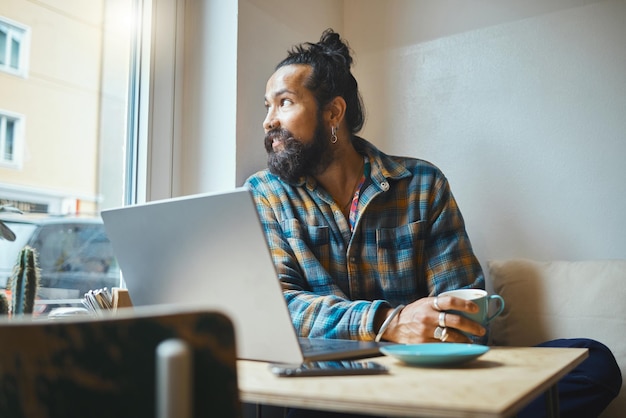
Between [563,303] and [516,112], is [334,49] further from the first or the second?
[563,303]

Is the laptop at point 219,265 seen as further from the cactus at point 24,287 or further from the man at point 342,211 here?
the man at point 342,211

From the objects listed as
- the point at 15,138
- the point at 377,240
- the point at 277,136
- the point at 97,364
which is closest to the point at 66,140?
the point at 15,138

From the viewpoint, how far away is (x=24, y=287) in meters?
1.11

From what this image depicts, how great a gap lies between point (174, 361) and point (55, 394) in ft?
0.34

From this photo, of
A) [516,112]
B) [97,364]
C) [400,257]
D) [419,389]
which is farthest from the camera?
[516,112]

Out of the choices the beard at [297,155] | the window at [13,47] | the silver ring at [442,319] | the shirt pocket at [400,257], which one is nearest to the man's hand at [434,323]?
the silver ring at [442,319]

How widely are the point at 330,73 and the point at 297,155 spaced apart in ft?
1.02

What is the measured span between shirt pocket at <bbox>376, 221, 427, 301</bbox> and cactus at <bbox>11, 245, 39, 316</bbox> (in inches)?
31.7

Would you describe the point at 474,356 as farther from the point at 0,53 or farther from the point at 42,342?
the point at 0,53

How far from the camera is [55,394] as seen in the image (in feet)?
1.61

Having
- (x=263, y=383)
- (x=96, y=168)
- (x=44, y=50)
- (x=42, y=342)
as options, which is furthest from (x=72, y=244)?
(x=42, y=342)

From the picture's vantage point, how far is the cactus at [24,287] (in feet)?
3.62

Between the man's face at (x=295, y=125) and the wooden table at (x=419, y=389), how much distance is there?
2.92 ft

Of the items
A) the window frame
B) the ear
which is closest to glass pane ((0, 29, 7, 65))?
the window frame
